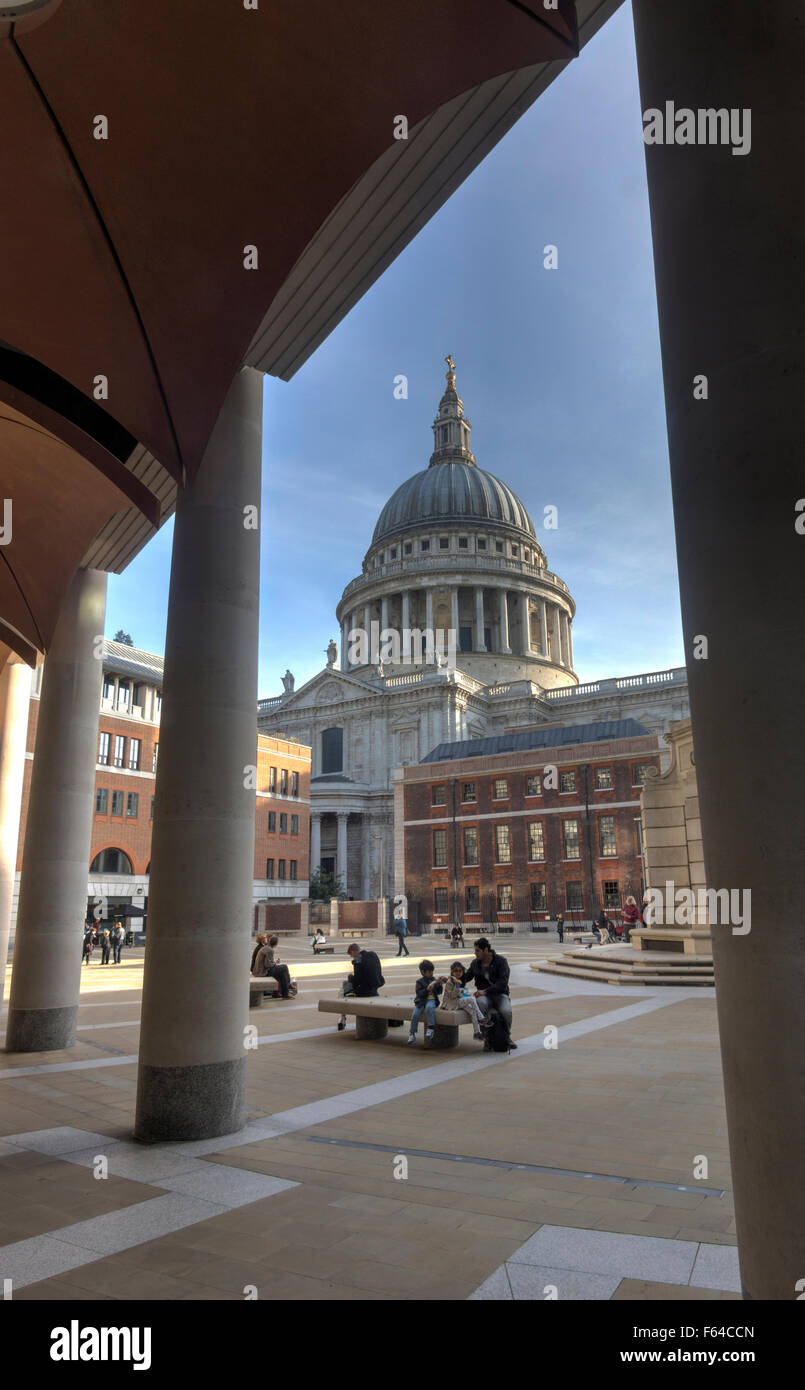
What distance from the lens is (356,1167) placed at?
6.92 metres

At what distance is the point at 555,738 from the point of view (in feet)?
199

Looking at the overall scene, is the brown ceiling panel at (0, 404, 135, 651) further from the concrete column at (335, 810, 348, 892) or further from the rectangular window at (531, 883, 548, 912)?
the concrete column at (335, 810, 348, 892)

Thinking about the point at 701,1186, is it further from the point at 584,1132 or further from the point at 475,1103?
the point at 475,1103

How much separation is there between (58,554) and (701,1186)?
529 inches

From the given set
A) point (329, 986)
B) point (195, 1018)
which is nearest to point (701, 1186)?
point (195, 1018)

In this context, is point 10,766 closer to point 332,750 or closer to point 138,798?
point 138,798

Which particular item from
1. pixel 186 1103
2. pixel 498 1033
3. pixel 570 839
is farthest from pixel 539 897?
pixel 186 1103

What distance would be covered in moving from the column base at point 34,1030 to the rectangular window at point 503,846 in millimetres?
44970

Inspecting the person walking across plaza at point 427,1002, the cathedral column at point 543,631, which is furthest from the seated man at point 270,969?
the cathedral column at point 543,631

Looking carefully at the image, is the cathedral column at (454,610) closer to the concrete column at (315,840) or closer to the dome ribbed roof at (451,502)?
the dome ribbed roof at (451,502)

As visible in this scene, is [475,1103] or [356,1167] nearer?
[356,1167]

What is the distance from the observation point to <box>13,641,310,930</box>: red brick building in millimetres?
48844

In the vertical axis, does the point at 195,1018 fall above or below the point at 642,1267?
above

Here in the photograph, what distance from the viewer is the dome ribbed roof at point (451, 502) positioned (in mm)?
108938
